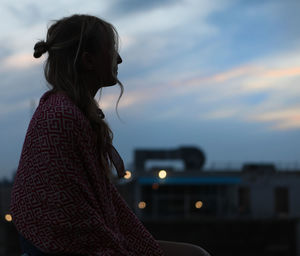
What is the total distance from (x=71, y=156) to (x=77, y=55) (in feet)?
1.18

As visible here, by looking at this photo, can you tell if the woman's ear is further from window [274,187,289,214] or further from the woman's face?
window [274,187,289,214]

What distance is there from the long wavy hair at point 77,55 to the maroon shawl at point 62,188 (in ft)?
0.17

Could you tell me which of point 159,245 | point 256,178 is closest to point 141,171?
point 256,178

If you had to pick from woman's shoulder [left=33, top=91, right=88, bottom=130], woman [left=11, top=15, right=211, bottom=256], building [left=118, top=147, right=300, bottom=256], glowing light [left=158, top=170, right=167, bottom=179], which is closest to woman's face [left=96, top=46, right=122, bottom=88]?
woman [left=11, top=15, right=211, bottom=256]

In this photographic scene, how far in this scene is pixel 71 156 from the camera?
68.9 inches

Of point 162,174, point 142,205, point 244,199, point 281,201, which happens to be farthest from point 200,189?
point 281,201

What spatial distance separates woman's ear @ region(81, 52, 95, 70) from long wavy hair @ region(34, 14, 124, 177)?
0.5 inches

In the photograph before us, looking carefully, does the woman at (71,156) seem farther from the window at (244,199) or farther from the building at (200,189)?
the window at (244,199)

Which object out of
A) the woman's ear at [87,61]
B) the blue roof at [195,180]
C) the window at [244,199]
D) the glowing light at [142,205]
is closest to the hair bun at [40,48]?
the woman's ear at [87,61]

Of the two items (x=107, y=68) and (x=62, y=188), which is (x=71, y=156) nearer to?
(x=62, y=188)

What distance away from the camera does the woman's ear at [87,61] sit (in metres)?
1.88

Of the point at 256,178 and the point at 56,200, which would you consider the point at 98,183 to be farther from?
the point at 256,178

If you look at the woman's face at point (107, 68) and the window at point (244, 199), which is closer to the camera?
the woman's face at point (107, 68)

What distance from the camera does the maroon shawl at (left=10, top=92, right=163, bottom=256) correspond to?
68.0 inches
